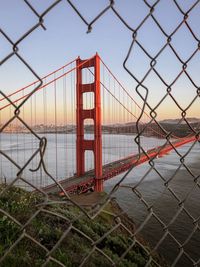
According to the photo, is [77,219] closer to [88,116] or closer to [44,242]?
[44,242]

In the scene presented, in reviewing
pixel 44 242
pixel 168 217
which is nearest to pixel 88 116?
pixel 168 217

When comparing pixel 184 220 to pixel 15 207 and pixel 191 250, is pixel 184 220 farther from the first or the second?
pixel 15 207

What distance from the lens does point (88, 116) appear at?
14.1 m

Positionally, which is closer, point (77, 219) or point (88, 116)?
point (77, 219)

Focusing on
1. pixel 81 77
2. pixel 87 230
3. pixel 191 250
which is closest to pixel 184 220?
pixel 191 250

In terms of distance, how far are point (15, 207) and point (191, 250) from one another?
5.11 metres

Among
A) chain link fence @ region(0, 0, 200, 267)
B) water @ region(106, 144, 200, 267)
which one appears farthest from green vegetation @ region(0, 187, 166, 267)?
water @ region(106, 144, 200, 267)

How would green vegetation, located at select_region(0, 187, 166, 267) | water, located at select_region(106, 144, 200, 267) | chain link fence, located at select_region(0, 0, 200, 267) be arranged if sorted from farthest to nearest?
1. water, located at select_region(106, 144, 200, 267)
2. green vegetation, located at select_region(0, 187, 166, 267)
3. chain link fence, located at select_region(0, 0, 200, 267)

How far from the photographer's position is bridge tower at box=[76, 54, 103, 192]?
13080mm

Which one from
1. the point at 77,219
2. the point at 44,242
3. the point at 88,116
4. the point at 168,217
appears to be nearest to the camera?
the point at 77,219

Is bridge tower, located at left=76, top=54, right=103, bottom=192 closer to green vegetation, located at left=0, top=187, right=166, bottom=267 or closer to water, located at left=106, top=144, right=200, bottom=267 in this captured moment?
water, located at left=106, top=144, right=200, bottom=267

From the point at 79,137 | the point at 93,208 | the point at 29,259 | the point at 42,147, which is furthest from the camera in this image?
the point at 79,137

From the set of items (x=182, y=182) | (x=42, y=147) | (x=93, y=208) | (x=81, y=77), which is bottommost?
(x=182, y=182)

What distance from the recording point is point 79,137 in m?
14.5
